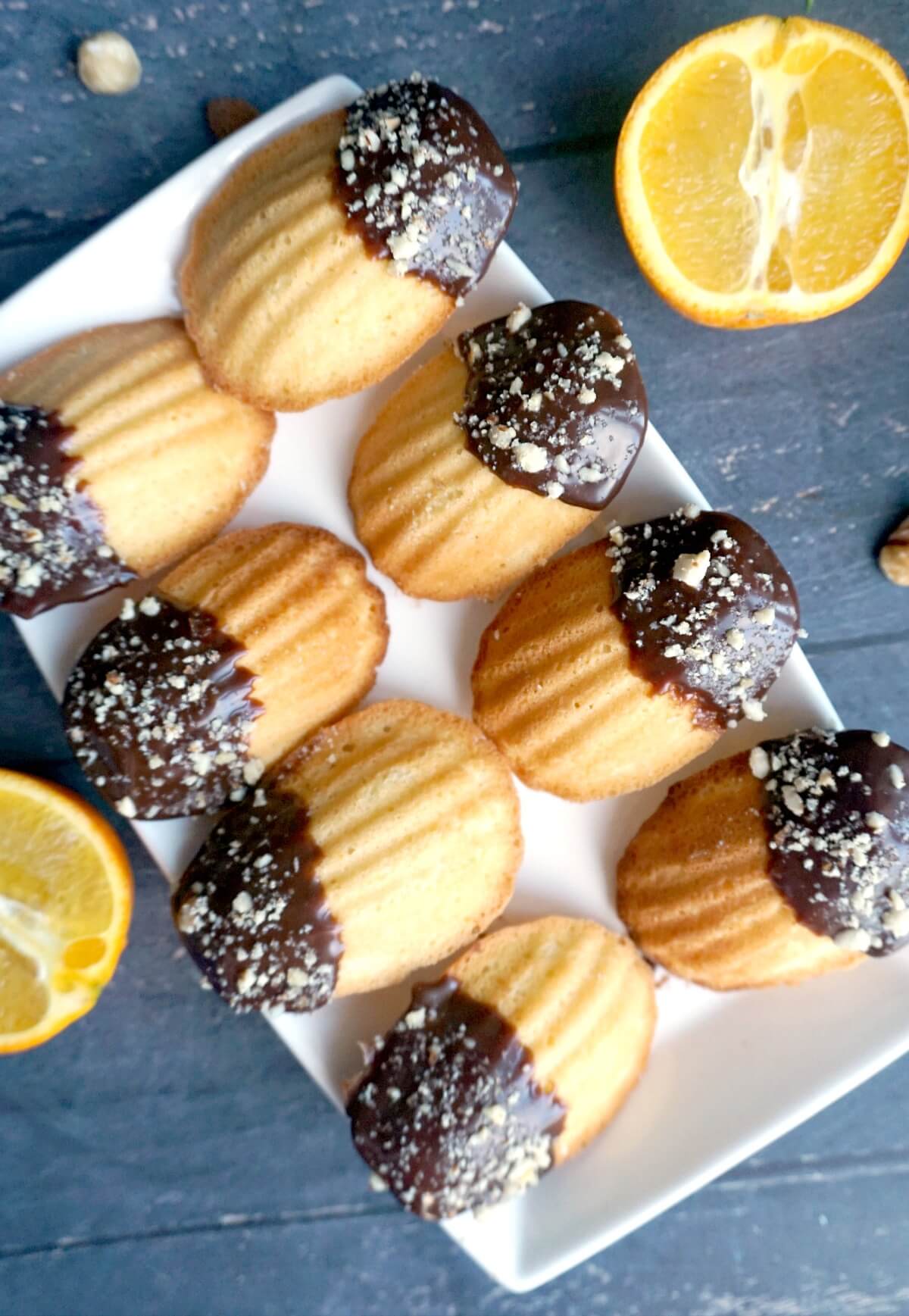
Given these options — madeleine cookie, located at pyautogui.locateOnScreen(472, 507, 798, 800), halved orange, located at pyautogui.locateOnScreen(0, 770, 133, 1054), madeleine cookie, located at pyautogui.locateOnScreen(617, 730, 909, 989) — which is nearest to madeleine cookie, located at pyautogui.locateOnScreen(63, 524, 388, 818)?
halved orange, located at pyautogui.locateOnScreen(0, 770, 133, 1054)

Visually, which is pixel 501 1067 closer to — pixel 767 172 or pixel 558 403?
pixel 558 403

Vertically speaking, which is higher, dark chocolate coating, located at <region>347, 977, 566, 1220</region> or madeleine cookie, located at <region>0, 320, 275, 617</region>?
madeleine cookie, located at <region>0, 320, 275, 617</region>

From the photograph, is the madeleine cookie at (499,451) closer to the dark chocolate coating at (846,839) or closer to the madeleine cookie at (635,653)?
the madeleine cookie at (635,653)

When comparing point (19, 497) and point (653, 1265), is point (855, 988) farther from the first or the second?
point (19, 497)

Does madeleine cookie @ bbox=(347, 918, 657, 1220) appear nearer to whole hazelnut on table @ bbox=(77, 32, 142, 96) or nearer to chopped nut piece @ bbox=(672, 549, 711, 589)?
chopped nut piece @ bbox=(672, 549, 711, 589)

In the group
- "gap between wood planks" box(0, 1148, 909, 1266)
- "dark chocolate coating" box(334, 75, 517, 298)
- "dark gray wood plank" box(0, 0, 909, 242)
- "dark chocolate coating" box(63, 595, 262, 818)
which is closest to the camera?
"dark chocolate coating" box(334, 75, 517, 298)

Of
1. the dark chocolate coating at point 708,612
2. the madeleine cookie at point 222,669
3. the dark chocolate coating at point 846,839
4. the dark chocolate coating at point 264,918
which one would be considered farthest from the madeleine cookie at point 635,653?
the dark chocolate coating at point 264,918

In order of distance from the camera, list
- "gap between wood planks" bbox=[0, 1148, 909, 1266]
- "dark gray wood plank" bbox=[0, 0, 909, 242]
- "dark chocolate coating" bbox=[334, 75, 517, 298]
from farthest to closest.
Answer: "gap between wood planks" bbox=[0, 1148, 909, 1266], "dark gray wood plank" bbox=[0, 0, 909, 242], "dark chocolate coating" bbox=[334, 75, 517, 298]
